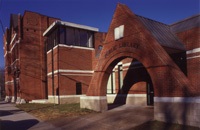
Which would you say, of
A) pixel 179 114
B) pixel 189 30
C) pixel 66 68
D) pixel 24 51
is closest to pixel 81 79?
pixel 66 68

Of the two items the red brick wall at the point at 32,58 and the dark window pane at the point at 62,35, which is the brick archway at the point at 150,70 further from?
the red brick wall at the point at 32,58

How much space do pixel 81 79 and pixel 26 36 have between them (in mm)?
10151

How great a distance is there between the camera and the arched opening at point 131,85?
15242 millimetres

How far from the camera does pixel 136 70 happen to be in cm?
1612

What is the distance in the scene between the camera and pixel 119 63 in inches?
733

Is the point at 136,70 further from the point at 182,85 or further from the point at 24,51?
the point at 24,51

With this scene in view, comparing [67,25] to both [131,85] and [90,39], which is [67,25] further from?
[131,85]

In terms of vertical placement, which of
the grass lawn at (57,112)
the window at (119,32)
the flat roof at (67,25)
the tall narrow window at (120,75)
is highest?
the flat roof at (67,25)

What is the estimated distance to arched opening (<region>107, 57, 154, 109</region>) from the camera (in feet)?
50.0

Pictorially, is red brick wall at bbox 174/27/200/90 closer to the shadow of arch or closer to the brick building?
the brick building

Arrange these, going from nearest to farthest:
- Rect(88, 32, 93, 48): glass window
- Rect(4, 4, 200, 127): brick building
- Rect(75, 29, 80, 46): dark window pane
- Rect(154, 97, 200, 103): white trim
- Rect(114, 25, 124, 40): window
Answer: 1. Rect(154, 97, 200, 103): white trim
2. Rect(4, 4, 200, 127): brick building
3. Rect(114, 25, 124, 40): window
4. Rect(75, 29, 80, 46): dark window pane
5. Rect(88, 32, 93, 48): glass window

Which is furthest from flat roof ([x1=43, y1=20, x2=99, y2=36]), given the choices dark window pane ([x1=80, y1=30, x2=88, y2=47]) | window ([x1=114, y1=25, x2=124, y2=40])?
window ([x1=114, y1=25, x2=124, y2=40])

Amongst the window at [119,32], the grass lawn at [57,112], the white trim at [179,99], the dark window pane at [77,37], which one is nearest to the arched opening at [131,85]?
the grass lawn at [57,112]

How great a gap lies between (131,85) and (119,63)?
9.42 feet
